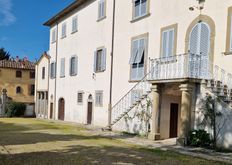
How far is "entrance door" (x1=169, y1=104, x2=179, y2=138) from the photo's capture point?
16.3 metres

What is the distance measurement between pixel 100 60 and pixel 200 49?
10.0m

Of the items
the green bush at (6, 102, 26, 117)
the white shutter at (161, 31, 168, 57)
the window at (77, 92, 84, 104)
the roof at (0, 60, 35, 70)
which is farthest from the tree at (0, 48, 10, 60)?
the white shutter at (161, 31, 168, 57)

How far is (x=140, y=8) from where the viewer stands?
63.0 ft

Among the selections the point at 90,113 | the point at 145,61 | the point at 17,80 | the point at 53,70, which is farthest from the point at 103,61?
the point at 17,80

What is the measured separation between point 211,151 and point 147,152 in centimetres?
243

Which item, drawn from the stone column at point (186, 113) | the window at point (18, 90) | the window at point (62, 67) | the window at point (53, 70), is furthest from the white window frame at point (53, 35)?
the stone column at point (186, 113)

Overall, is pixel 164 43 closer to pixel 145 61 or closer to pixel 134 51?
pixel 145 61

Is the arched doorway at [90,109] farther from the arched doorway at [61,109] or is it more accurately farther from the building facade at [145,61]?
the arched doorway at [61,109]

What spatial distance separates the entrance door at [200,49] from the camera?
1392cm

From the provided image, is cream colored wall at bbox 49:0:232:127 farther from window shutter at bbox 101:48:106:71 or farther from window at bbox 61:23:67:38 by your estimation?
window at bbox 61:23:67:38

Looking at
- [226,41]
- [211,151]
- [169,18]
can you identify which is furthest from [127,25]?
[211,151]

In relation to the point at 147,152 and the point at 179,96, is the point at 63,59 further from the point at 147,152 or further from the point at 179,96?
the point at 147,152

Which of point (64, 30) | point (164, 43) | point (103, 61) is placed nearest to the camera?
point (164, 43)

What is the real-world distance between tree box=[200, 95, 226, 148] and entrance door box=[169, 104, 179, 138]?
3521 mm
